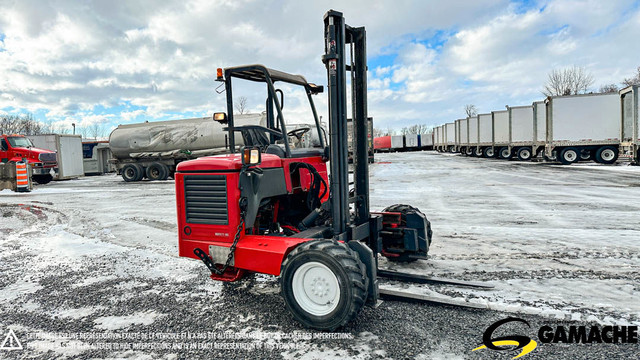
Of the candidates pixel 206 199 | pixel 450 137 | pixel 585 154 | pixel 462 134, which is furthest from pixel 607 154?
pixel 450 137

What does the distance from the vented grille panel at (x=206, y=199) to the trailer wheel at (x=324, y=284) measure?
0.99 m

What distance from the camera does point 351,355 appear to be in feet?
10.2

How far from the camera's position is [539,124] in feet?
82.6

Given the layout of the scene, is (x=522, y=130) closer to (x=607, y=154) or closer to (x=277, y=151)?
(x=607, y=154)

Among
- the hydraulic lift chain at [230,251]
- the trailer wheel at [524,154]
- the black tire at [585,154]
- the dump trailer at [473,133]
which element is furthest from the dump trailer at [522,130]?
the hydraulic lift chain at [230,251]

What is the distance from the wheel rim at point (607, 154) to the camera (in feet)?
72.7

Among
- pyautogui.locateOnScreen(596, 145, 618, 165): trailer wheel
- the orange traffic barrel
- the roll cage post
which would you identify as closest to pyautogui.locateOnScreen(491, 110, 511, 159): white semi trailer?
pyautogui.locateOnScreen(596, 145, 618, 165): trailer wheel

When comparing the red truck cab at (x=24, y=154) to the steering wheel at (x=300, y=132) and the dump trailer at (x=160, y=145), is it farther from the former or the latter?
the steering wheel at (x=300, y=132)

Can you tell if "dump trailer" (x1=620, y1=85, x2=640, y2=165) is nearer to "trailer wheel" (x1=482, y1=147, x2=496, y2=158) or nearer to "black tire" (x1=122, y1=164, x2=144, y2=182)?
"trailer wheel" (x1=482, y1=147, x2=496, y2=158)

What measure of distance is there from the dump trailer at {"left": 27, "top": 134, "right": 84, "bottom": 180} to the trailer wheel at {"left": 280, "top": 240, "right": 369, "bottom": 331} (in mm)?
25769

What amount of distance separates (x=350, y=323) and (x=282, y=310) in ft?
2.39

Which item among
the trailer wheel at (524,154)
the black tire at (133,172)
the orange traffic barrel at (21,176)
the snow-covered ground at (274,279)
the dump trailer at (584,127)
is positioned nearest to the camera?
the snow-covered ground at (274,279)

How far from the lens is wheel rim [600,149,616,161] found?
22156 mm

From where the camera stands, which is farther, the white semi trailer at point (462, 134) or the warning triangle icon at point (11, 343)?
the white semi trailer at point (462, 134)
